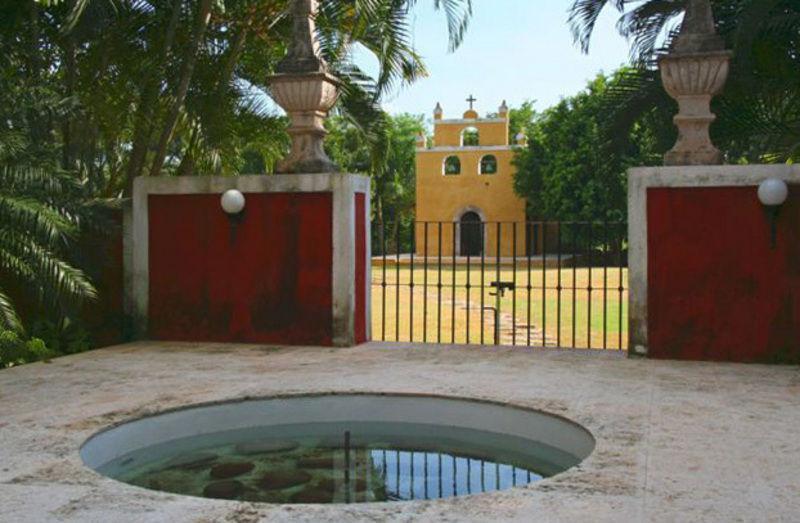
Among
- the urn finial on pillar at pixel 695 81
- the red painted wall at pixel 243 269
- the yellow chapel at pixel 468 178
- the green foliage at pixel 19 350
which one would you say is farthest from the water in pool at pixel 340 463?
the yellow chapel at pixel 468 178

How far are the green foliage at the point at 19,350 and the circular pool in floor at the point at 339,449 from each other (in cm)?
215

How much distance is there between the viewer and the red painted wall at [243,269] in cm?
848

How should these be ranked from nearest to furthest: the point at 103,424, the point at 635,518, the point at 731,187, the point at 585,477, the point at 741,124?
the point at 635,518
the point at 585,477
the point at 103,424
the point at 731,187
the point at 741,124

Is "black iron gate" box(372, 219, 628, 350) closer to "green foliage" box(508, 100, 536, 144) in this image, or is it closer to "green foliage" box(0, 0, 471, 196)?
"green foliage" box(0, 0, 471, 196)

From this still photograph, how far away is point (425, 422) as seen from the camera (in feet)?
19.6

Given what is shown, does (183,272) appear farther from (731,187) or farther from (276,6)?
(731,187)

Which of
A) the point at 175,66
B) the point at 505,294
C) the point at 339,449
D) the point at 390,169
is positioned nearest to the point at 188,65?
the point at 175,66

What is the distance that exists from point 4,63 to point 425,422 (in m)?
6.42

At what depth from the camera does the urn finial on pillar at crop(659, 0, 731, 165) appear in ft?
24.7

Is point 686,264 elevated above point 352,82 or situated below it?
below

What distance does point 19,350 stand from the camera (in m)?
7.17

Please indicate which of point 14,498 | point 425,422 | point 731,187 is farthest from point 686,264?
point 14,498

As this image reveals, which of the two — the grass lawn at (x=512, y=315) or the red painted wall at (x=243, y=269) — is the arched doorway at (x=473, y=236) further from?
the red painted wall at (x=243, y=269)

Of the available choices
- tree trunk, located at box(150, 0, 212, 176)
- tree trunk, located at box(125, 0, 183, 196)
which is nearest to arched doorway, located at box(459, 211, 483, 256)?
tree trunk, located at box(125, 0, 183, 196)
